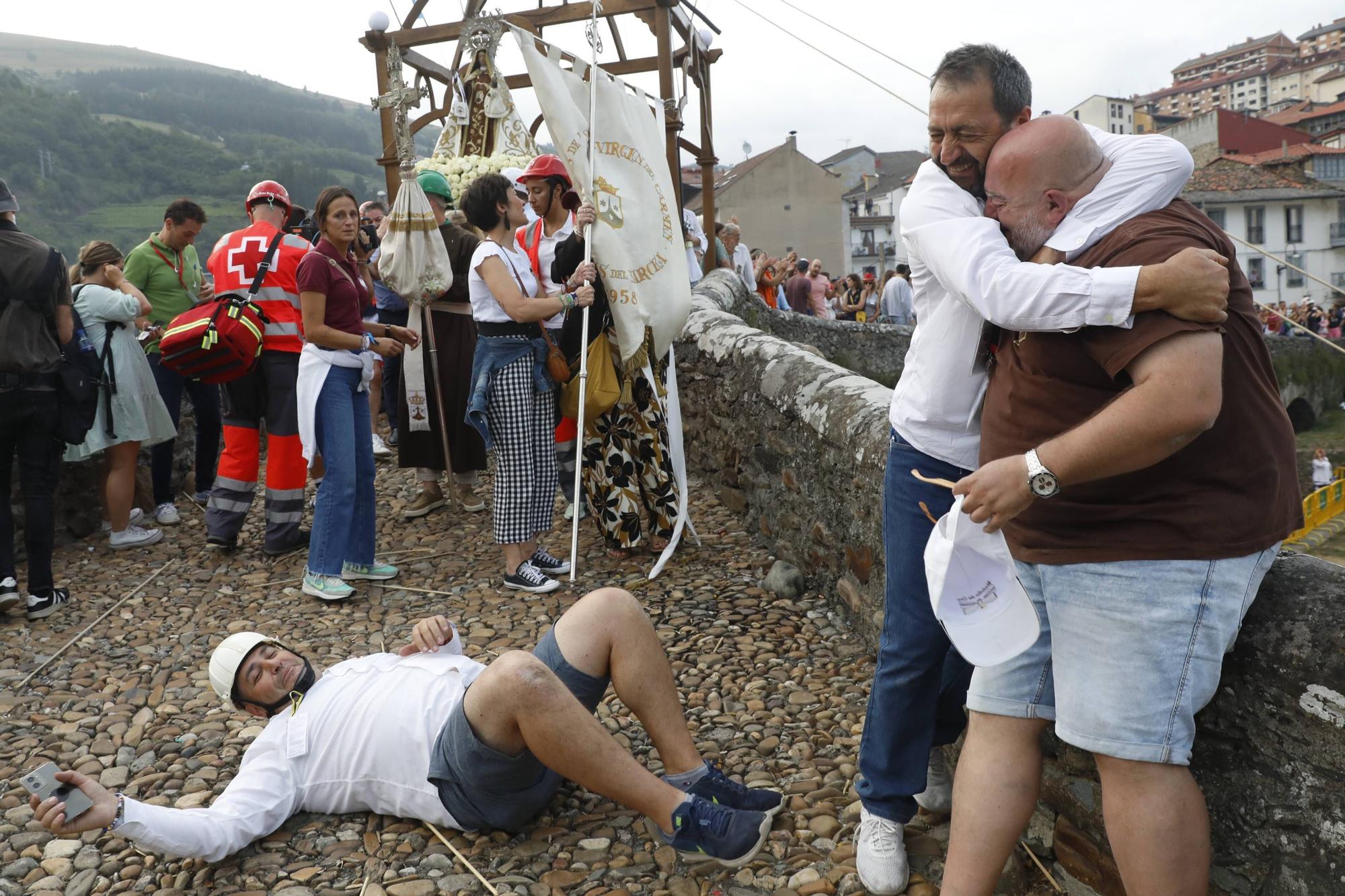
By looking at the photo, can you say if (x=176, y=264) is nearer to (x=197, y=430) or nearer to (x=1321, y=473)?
(x=197, y=430)

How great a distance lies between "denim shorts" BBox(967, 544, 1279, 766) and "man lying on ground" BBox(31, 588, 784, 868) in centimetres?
100

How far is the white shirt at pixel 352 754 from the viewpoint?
247 cm


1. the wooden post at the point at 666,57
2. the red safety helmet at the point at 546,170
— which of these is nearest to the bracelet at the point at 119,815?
the red safety helmet at the point at 546,170

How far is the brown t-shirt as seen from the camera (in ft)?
5.10

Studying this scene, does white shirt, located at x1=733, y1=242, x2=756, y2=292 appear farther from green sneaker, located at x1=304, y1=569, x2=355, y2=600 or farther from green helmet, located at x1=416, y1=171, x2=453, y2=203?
green sneaker, located at x1=304, y1=569, x2=355, y2=600

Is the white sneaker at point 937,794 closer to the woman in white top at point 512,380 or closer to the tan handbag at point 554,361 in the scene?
the woman in white top at point 512,380

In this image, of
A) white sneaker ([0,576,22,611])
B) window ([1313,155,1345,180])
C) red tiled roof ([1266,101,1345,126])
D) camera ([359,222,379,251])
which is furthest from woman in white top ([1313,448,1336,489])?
red tiled roof ([1266,101,1345,126])

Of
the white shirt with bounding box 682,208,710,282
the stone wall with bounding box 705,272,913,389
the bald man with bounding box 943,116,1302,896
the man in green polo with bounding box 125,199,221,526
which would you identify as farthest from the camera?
the stone wall with bounding box 705,272,913,389

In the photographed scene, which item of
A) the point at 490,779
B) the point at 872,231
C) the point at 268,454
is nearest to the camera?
the point at 490,779

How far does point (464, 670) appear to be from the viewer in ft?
8.74

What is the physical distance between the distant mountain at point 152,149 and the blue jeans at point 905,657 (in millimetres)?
38093

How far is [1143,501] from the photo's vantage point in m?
1.59

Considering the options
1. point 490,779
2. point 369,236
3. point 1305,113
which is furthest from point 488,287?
point 1305,113

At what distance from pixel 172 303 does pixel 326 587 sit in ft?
8.66
